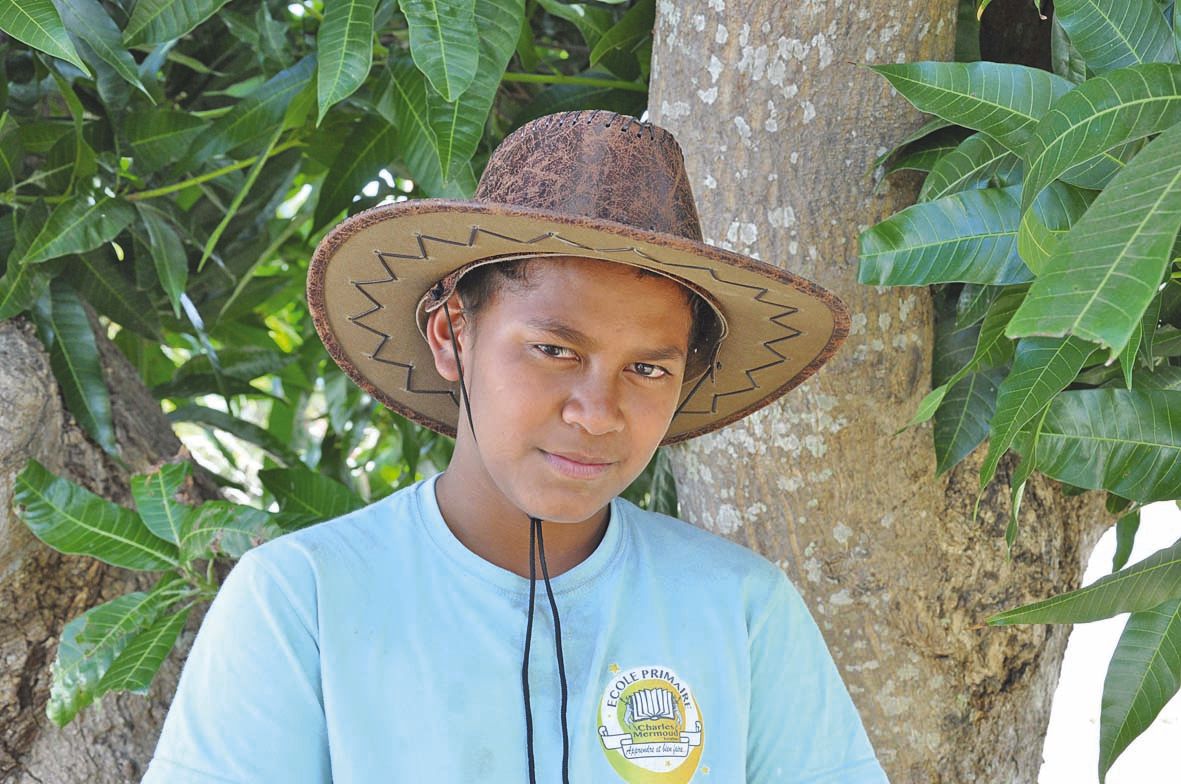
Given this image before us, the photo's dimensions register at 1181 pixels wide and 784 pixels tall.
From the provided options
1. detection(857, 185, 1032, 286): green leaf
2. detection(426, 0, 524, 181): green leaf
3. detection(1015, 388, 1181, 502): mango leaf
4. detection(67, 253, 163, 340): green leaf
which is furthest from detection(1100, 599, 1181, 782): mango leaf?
detection(67, 253, 163, 340): green leaf

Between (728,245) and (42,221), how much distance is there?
106cm

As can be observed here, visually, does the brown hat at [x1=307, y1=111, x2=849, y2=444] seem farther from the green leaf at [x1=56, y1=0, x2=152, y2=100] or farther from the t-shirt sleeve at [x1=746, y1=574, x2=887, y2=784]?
the green leaf at [x1=56, y1=0, x2=152, y2=100]

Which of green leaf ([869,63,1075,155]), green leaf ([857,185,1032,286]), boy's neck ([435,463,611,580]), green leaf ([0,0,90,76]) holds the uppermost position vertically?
green leaf ([869,63,1075,155])

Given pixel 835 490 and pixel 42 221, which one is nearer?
pixel 835 490

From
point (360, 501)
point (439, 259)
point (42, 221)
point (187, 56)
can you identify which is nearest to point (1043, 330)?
point (439, 259)

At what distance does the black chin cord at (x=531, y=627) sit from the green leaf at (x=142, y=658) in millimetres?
617

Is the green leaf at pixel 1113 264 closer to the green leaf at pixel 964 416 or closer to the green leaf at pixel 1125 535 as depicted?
the green leaf at pixel 964 416

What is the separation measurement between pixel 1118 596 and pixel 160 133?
1.57 metres

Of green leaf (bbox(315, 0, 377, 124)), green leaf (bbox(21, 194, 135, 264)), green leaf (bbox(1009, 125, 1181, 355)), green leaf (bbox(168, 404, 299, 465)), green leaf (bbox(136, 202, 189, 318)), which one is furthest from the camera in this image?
green leaf (bbox(168, 404, 299, 465))

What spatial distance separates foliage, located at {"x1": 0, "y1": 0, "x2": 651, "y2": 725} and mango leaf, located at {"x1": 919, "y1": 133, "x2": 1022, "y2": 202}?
1.82 feet

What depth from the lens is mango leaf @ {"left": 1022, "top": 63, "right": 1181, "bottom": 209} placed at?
1098mm

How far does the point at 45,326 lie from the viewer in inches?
77.8

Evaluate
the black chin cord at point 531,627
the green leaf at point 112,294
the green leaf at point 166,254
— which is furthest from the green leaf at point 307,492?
the black chin cord at point 531,627

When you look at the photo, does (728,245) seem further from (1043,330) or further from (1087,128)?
(1043,330)
